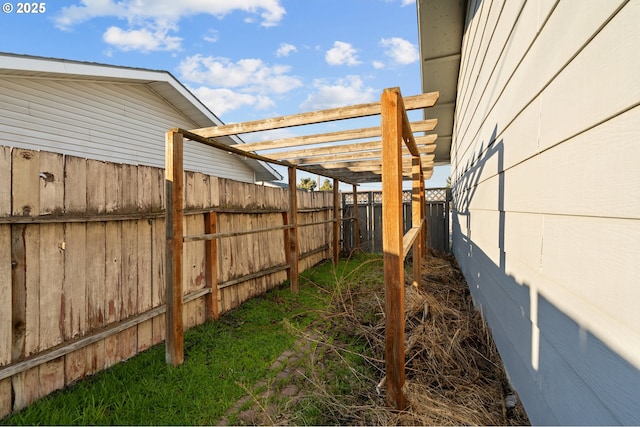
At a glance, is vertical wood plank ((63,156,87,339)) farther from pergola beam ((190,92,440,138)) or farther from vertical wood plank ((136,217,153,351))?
pergola beam ((190,92,440,138))

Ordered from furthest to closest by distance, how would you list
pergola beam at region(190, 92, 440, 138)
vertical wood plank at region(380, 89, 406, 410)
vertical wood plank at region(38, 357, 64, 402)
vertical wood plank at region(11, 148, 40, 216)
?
pergola beam at region(190, 92, 440, 138) < vertical wood plank at region(38, 357, 64, 402) < vertical wood plank at region(11, 148, 40, 216) < vertical wood plank at region(380, 89, 406, 410)

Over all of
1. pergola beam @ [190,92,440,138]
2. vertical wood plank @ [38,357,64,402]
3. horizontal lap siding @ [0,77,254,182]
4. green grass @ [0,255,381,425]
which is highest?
horizontal lap siding @ [0,77,254,182]

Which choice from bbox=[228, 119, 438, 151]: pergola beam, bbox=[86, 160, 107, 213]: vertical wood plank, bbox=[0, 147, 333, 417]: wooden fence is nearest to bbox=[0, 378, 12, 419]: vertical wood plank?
bbox=[0, 147, 333, 417]: wooden fence

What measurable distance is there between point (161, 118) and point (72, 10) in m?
2.44

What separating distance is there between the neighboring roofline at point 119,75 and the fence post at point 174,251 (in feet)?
12.3

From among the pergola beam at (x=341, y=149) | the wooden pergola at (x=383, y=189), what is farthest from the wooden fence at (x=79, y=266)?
the pergola beam at (x=341, y=149)

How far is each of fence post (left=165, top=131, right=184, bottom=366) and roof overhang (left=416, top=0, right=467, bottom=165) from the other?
3.56m

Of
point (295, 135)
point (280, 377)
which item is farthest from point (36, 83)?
point (280, 377)

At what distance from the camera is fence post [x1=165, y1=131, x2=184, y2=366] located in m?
2.54

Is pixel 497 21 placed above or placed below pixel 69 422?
above

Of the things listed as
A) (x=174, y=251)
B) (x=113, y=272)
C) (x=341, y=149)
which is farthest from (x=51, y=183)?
(x=341, y=149)

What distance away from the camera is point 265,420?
1.92 metres

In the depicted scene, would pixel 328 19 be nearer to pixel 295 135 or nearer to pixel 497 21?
pixel 295 135

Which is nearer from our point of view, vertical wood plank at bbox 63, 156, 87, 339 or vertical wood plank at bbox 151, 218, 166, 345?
vertical wood plank at bbox 63, 156, 87, 339
